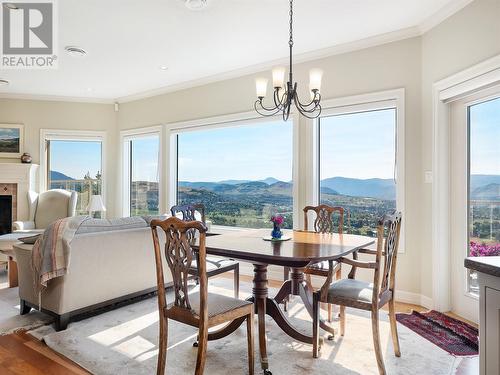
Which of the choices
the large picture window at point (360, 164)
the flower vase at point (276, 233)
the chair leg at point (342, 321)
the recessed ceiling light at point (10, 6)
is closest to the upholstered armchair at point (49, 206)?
the recessed ceiling light at point (10, 6)

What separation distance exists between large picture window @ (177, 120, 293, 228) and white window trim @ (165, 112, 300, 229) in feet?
0.21

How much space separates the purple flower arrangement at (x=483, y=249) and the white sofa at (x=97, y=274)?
3.07 metres

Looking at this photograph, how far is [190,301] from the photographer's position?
2.16m

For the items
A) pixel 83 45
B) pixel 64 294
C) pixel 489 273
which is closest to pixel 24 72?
pixel 83 45

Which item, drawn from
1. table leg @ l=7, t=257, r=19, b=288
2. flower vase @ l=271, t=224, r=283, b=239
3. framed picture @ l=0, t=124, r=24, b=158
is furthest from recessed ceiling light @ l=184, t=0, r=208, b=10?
framed picture @ l=0, t=124, r=24, b=158

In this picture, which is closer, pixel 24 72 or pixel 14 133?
pixel 24 72

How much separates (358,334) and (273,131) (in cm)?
285

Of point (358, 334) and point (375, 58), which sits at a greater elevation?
point (375, 58)

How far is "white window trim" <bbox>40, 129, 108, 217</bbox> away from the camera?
619 centimetres

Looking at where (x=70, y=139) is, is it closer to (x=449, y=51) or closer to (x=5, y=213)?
(x=5, y=213)

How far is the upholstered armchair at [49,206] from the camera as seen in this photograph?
568 cm

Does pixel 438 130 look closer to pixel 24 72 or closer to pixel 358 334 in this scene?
pixel 358 334

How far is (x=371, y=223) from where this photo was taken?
396 cm

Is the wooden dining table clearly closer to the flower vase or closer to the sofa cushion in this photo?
the flower vase
